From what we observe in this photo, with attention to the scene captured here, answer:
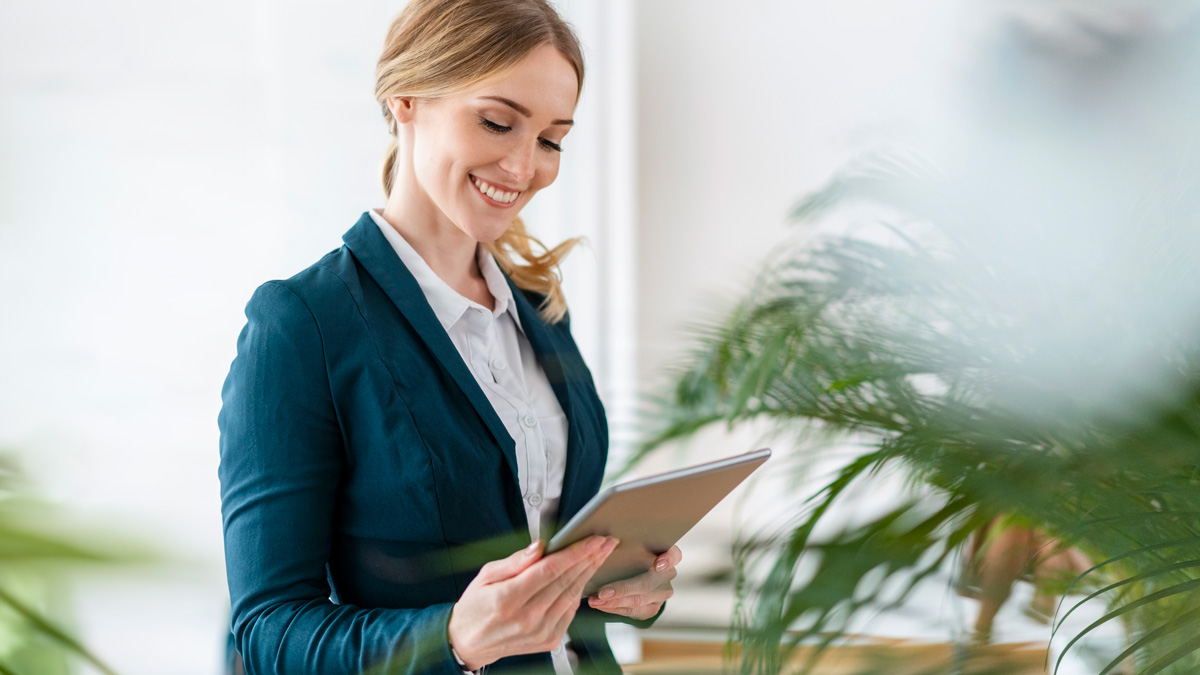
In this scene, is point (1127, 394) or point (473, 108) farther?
point (473, 108)

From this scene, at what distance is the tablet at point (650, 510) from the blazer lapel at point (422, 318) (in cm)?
17

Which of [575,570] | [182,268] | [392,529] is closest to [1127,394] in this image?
[575,570]

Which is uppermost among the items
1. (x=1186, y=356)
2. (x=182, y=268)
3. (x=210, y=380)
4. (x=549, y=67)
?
(x=549, y=67)

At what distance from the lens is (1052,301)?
420 millimetres

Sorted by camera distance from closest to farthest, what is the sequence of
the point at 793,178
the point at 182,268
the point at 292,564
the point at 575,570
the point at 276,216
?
the point at 575,570, the point at 292,564, the point at 182,268, the point at 276,216, the point at 793,178

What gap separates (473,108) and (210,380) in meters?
0.59

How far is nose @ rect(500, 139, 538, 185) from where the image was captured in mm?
885

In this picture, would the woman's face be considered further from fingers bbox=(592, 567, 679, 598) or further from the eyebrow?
fingers bbox=(592, 567, 679, 598)

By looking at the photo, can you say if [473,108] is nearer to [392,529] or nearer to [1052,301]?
[392,529]

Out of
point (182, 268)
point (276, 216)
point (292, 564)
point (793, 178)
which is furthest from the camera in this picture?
point (793, 178)

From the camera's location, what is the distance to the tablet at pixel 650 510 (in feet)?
1.80

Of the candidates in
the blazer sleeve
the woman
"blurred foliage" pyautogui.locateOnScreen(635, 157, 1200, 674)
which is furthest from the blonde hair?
"blurred foliage" pyautogui.locateOnScreen(635, 157, 1200, 674)

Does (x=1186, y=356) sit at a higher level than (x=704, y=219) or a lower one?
higher

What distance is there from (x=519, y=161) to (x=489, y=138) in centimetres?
4
